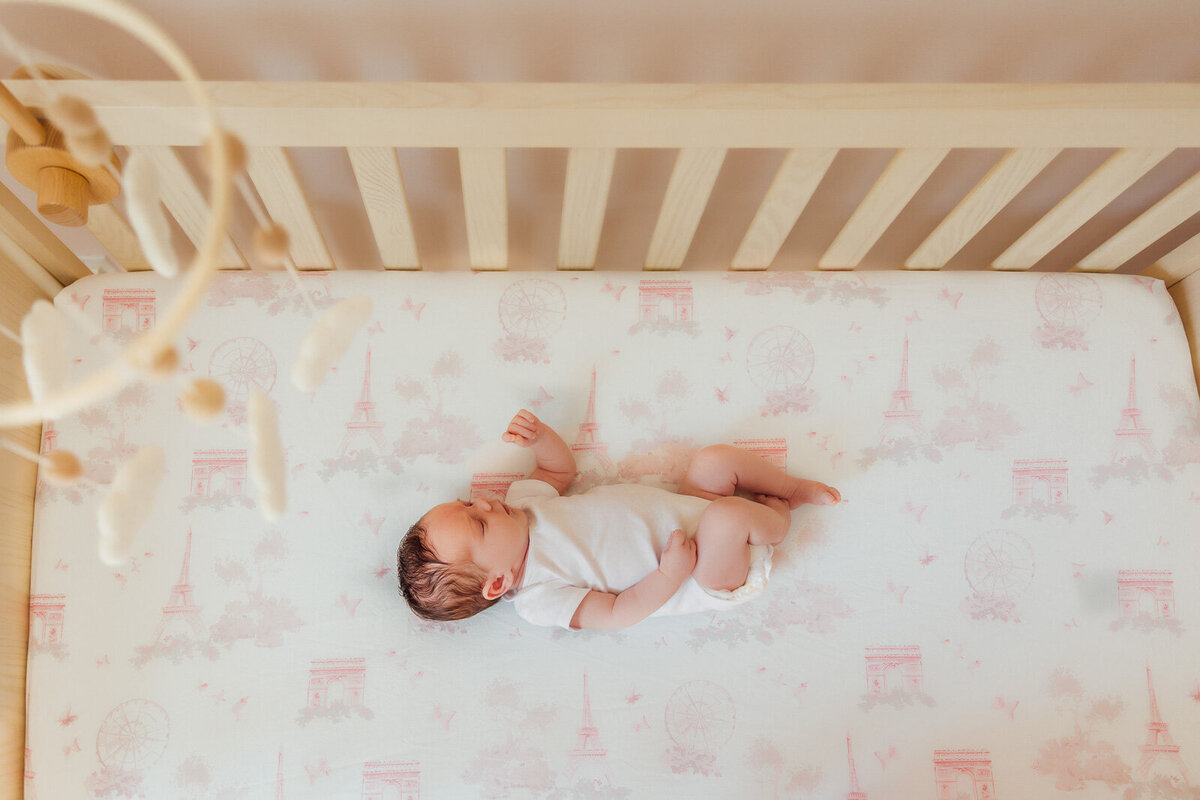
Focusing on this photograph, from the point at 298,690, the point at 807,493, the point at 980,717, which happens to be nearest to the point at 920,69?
the point at 807,493

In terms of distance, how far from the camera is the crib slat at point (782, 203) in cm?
114

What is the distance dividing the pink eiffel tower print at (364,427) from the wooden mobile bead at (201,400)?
30.5 inches

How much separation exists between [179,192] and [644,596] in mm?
946

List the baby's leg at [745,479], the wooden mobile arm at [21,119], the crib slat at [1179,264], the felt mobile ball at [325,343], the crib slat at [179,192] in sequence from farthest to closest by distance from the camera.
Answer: the crib slat at [1179,264], the baby's leg at [745,479], the crib slat at [179,192], the wooden mobile arm at [21,119], the felt mobile ball at [325,343]

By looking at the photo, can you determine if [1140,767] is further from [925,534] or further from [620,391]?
[620,391]

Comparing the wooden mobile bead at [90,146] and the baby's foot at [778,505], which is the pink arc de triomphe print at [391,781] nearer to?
the baby's foot at [778,505]

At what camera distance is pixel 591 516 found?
1.29 metres

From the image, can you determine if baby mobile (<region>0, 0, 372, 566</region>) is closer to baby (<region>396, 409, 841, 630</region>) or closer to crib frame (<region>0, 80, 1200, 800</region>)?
crib frame (<region>0, 80, 1200, 800</region>)

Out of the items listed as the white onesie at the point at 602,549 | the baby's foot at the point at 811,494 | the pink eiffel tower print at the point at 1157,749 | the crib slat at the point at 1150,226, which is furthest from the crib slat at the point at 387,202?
the pink eiffel tower print at the point at 1157,749

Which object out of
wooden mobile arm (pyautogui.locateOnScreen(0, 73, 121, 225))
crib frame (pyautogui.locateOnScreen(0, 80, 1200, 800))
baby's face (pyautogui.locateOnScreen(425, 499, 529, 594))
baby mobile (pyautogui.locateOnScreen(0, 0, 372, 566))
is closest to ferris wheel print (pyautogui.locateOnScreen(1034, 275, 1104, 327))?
crib frame (pyautogui.locateOnScreen(0, 80, 1200, 800))

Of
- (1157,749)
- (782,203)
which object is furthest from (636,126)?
(1157,749)

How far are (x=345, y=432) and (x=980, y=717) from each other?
1.20 m

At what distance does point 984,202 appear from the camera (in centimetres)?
125

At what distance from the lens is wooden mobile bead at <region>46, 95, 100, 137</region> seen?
54 cm
